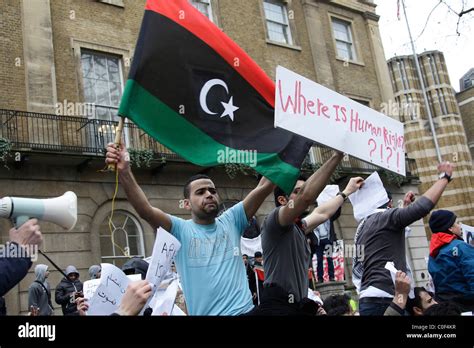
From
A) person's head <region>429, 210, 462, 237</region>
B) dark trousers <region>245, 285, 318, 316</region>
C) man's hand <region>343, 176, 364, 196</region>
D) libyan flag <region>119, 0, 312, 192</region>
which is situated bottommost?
dark trousers <region>245, 285, 318, 316</region>

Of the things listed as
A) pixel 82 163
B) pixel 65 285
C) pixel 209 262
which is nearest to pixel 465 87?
pixel 82 163

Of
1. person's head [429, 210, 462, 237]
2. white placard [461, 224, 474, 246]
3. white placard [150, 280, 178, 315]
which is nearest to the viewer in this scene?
white placard [150, 280, 178, 315]

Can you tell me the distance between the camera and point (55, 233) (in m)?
14.1

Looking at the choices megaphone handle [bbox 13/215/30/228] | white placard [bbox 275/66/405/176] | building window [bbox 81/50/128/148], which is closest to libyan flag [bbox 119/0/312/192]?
white placard [bbox 275/66/405/176]

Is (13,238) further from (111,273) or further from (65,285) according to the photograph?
(65,285)

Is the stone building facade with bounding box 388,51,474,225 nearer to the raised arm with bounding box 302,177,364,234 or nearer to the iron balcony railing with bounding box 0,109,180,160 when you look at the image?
the iron balcony railing with bounding box 0,109,180,160

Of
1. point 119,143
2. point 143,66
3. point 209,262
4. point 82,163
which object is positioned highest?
point 82,163

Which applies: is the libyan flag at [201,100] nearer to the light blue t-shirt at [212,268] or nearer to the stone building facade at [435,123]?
the light blue t-shirt at [212,268]

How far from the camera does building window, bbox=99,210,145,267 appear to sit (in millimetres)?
15297

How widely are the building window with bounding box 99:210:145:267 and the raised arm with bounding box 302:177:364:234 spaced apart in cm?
1042

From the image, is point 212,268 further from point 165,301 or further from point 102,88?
point 102,88

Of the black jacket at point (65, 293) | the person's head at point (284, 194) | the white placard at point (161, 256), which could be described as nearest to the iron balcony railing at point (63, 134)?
the black jacket at point (65, 293)

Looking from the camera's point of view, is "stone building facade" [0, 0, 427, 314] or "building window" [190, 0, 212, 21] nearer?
"stone building facade" [0, 0, 427, 314]

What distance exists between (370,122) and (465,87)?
62929 mm
